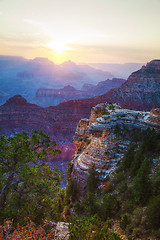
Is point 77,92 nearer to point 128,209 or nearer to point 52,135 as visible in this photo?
point 52,135

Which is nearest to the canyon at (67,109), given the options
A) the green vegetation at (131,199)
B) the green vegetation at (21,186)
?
the green vegetation at (131,199)

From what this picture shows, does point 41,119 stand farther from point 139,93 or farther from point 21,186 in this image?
point 21,186

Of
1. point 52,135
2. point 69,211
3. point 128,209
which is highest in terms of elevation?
point 128,209

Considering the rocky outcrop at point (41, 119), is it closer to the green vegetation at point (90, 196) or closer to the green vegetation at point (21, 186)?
the green vegetation at point (90, 196)

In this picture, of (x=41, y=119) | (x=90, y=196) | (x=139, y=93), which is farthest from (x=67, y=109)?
(x=90, y=196)

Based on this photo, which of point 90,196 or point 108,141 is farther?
point 108,141

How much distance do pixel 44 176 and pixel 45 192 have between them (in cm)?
132

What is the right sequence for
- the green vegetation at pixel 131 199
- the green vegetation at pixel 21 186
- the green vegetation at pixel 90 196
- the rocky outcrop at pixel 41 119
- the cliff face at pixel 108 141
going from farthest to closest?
the rocky outcrop at pixel 41 119 < the cliff face at pixel 108 141 < the green vegetation at pixel 21 186 < the green vegetation at pixel 90 196 < the green vegetation at pixel 131 199

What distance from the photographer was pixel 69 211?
14961mm

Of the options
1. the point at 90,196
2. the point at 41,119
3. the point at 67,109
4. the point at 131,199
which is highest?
the point at 131,199

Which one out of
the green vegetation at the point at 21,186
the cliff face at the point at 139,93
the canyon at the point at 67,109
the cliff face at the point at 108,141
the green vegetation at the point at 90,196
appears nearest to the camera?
the green vegetation at the point at 90,196

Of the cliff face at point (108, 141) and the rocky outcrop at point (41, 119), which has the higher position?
the cliff face at point (108, 141)

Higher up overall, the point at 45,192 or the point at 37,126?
the point at 45,192

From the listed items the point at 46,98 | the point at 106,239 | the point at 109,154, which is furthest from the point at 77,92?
the point at 106,239
